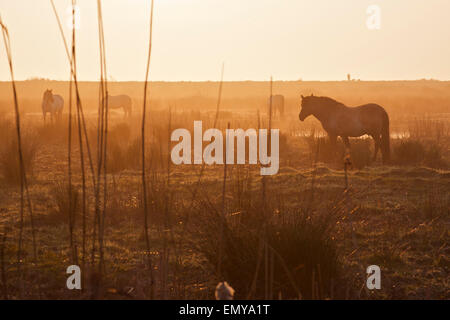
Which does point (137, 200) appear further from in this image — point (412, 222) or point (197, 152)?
point (197, 152)

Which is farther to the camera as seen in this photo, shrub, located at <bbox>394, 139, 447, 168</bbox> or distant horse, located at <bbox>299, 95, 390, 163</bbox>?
distant horse, located at <bbox>299, 95, 390, 163</bbox>

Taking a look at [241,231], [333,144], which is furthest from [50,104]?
[241,231]

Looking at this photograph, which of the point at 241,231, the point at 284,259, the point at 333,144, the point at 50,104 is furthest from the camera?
the point at 50,104

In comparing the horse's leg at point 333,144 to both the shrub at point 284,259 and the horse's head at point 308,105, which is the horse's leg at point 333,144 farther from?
the shrub at point 284,259

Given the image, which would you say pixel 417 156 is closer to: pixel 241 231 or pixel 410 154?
pixel 410 154

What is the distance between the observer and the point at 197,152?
42.0ft

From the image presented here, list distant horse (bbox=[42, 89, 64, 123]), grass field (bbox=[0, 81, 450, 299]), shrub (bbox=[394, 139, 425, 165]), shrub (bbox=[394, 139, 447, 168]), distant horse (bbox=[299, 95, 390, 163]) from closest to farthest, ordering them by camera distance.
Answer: grass field (bbox=[0, 81, 450, 299]) < shrub (bbox=[394, 139, 447, 168]) < shrub (bbox=[394, 139, 425, 165]) < distant horse (bbox=[299, 95, 390, 163]) < distant horse (bbox=[42, 89, 64, 123])

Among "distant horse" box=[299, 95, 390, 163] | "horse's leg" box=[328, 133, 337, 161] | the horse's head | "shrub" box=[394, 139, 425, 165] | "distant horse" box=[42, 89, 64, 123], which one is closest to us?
"shrub" box=[394, 139, 425, 165]

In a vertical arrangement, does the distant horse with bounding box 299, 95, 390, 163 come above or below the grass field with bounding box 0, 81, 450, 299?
above

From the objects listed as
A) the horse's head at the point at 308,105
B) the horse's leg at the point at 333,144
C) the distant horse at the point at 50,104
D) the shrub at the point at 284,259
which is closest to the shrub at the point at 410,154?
the horse's leg at the point at 333,144

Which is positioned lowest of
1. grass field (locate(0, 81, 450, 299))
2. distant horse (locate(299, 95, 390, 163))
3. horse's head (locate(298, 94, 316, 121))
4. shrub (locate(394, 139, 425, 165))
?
grass field (locate(0, 81, 450, 299))

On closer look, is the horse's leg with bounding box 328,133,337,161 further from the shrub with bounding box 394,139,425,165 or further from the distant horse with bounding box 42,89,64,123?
the distant horse with bounding box 42,89,64,123

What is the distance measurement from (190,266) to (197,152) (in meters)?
7.98

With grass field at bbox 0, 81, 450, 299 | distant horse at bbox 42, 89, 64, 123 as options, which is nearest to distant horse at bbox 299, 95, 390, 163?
grass field at bbox 0, 81, 450, 299
